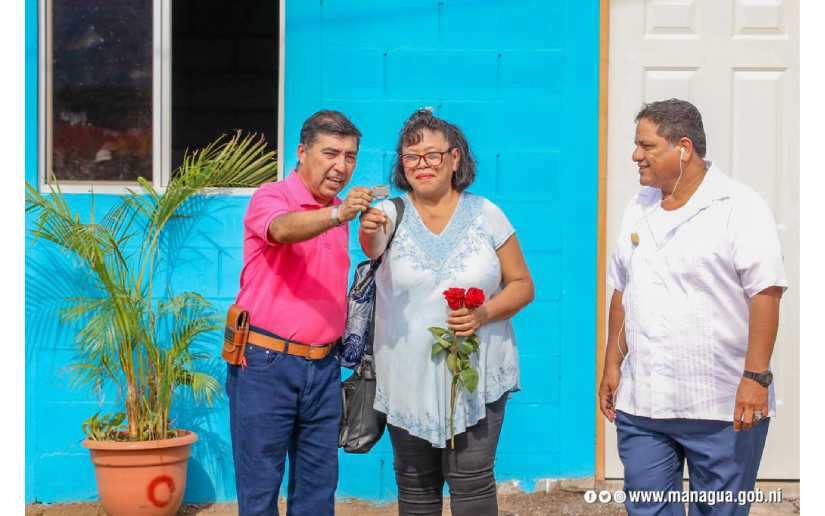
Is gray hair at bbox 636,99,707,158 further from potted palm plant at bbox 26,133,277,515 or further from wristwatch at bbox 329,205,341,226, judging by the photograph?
potted palm plant at bbox 26,133,277,515

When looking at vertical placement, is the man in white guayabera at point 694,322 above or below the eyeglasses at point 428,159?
below

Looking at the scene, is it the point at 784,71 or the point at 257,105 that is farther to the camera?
the point at 257,105

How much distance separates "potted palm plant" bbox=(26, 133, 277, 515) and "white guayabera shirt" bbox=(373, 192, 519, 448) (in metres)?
1.85

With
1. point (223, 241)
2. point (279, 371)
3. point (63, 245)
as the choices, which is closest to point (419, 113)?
point (279, 371)

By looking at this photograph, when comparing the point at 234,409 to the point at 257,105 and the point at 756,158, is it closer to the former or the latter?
the point at 756,158

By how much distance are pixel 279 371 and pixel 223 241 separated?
2.00m

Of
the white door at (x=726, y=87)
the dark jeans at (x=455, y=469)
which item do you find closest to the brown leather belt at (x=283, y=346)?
the dark jeans at (x=455, y=469)

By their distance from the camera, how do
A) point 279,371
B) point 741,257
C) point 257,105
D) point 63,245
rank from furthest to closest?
point 257,105
point 63,245
point 279,371
point 741,257

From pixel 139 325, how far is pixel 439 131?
2318 mm

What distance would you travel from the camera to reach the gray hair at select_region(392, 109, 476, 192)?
13.3 ft

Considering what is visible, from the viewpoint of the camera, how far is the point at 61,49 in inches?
234

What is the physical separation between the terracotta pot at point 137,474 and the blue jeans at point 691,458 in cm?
251

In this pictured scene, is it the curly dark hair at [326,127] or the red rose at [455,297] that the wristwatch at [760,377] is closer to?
the red rose at [455,297]

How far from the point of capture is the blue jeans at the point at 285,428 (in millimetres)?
4031
